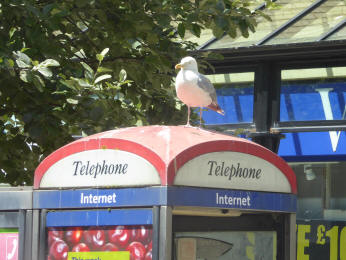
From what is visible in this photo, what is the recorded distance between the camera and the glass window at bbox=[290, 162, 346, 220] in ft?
35.0

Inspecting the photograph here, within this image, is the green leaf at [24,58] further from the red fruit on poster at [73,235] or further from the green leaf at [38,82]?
the red fruit on poster at [73,235]

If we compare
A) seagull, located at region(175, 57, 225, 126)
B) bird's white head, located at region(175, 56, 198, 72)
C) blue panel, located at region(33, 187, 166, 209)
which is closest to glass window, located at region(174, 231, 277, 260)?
blue panel, located at region(33, 187, 166, 209)

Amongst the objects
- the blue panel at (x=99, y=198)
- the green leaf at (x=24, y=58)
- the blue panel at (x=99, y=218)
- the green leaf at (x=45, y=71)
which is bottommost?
the blue panel at (x=99, y=218)

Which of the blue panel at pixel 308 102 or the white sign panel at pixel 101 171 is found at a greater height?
the blue panel at pixel 308 102

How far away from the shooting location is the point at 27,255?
15.5 feet

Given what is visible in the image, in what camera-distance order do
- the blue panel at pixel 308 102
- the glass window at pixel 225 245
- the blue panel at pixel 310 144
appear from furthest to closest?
the blue panel at pixel 308 102, the blue panel at pixel 310 144, the glass window at pixel 225 245

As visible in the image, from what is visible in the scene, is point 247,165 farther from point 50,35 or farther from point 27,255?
point 50,35

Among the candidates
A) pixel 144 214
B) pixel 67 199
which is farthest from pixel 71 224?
pixel 144 214

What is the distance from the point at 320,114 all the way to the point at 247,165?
21.0 feet

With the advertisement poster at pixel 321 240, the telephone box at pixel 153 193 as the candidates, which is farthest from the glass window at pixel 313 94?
the telephone box at pixel 153 193

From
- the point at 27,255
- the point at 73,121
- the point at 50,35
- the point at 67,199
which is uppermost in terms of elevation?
the point at 50,35

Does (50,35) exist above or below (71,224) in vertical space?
above

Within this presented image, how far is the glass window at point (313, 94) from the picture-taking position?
1089 cm

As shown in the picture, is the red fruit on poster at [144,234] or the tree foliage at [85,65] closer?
the red fruit on poster at [144,234]
